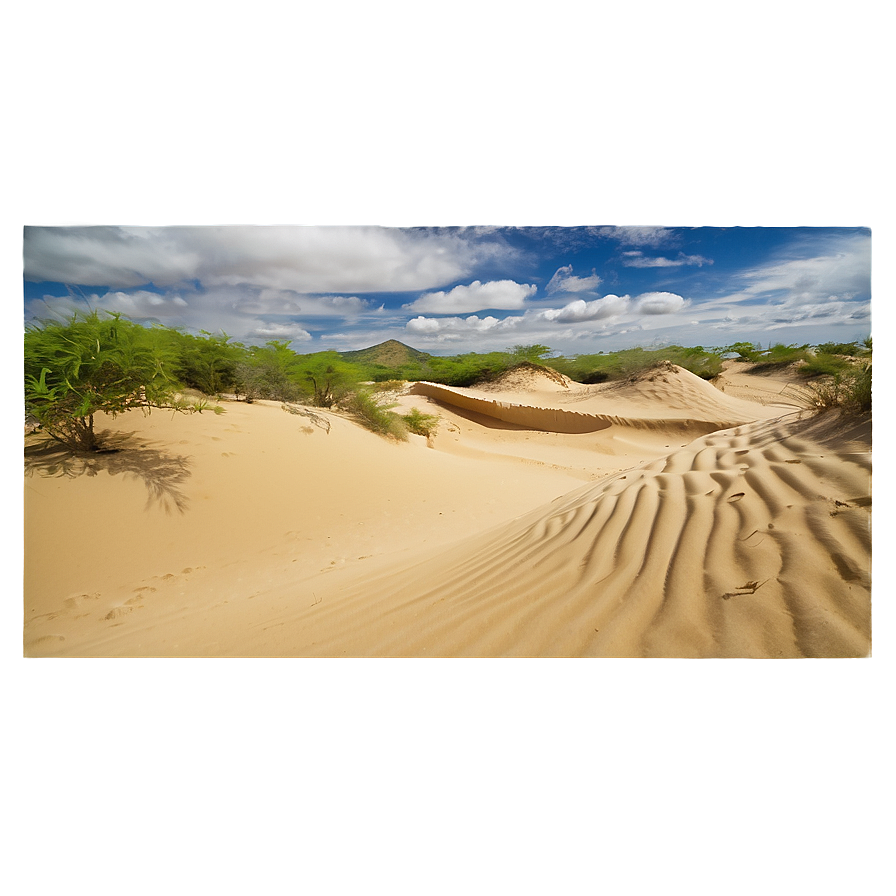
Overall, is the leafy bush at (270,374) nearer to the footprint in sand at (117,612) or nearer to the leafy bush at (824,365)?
the footprint in sand at (117,612)

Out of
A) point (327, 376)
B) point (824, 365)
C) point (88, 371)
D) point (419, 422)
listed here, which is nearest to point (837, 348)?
point (824, 365)

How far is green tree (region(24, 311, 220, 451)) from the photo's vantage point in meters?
2.58

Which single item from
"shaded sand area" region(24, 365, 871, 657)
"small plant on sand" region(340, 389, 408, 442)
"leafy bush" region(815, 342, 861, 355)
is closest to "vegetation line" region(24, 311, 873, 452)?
"leafy bush" region(815, 342, 861, 355)

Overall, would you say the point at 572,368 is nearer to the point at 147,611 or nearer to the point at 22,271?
the point at 147,611

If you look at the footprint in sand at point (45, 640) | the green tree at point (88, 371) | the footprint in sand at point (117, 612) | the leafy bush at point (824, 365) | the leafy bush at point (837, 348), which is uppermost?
the leafy bush at point (837, 348)

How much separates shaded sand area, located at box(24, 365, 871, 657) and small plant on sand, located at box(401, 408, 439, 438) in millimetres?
2657

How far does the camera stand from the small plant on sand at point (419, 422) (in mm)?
6331

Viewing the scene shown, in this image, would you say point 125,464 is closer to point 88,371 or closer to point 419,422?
point 88,371

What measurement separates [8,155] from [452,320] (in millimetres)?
2438

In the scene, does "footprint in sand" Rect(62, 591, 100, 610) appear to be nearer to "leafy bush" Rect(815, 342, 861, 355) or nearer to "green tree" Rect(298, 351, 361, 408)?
"green tree" Rect(298, 351, 361, 408)

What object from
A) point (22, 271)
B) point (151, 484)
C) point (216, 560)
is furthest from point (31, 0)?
point (216, 560)

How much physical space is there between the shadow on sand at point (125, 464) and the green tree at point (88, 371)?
71 millimetres

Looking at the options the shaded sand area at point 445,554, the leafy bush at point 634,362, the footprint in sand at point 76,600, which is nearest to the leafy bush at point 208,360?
the shaded sand area at point 445,554

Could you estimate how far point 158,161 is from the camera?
2.49 metres
